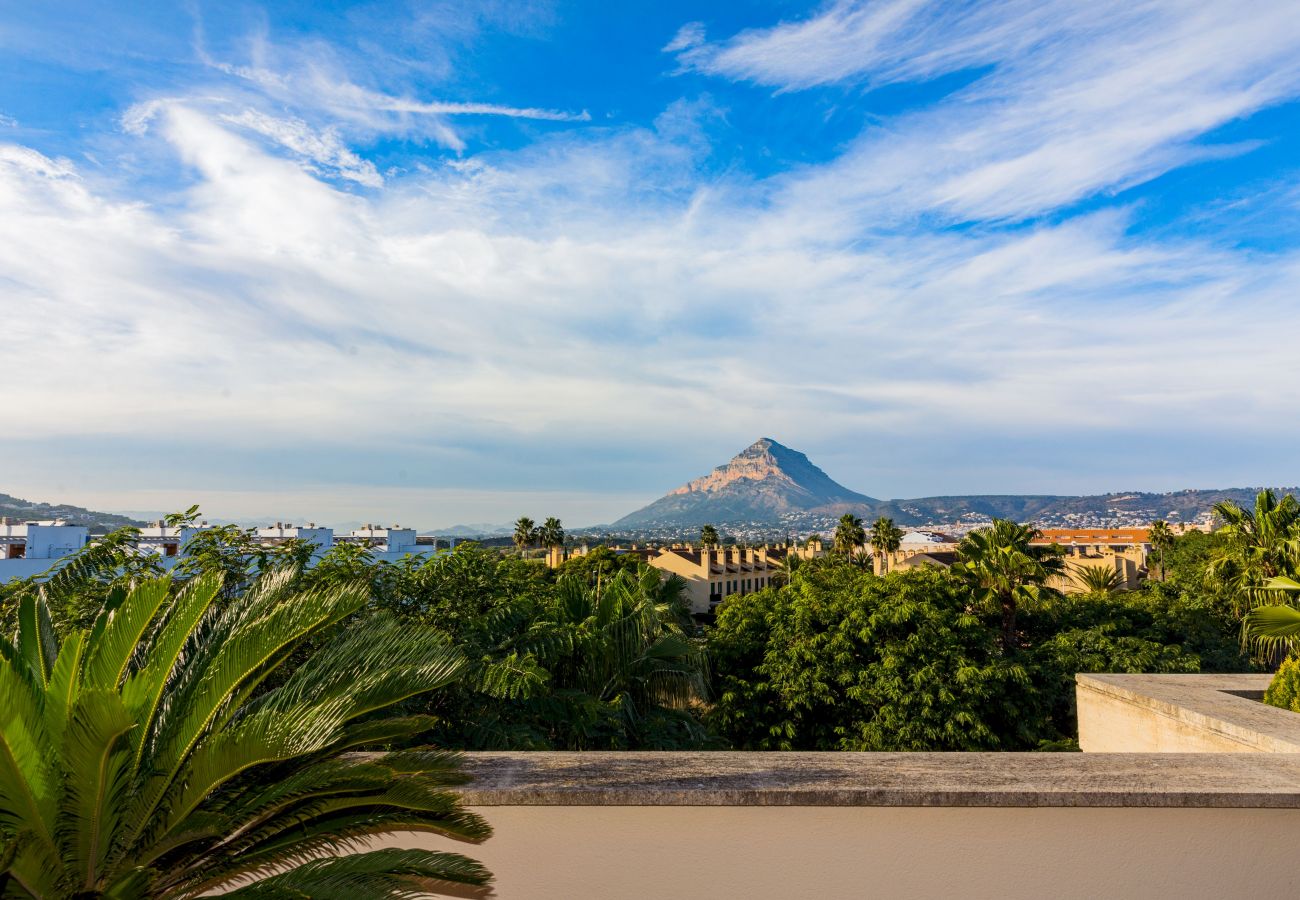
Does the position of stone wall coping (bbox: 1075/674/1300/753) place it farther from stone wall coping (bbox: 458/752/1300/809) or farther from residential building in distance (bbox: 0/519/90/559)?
residential building in distance (bbox: 0/519/90/559)

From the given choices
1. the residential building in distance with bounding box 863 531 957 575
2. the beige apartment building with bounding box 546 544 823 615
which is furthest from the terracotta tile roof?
the beige apartment building with bounding box 546 544 823 615

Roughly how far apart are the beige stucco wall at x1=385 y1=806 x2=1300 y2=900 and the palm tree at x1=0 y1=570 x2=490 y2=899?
0.39 metres

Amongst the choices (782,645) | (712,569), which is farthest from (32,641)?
(712,569)

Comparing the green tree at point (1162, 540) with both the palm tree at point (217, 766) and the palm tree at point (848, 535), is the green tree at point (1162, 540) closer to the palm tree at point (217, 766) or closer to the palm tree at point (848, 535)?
the palm tree at point (848, 535)

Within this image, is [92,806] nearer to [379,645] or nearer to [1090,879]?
[379,645]

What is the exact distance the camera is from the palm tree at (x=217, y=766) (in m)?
2.00

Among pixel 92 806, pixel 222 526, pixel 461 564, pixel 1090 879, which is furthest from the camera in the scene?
pixel 461 564

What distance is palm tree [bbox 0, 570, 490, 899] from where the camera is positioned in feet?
6.57

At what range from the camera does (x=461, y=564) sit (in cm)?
851

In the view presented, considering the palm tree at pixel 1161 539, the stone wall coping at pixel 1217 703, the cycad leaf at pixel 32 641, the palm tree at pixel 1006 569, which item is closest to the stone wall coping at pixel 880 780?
the stone wall coping at pixel 1217 703

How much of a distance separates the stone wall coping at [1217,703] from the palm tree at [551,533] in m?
71.0

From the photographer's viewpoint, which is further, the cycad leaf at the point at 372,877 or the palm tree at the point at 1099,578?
the palm tree at the point at 1099,578

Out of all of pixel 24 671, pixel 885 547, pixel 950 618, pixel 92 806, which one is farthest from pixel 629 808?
pixel 885 547

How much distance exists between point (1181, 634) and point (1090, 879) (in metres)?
24.5
